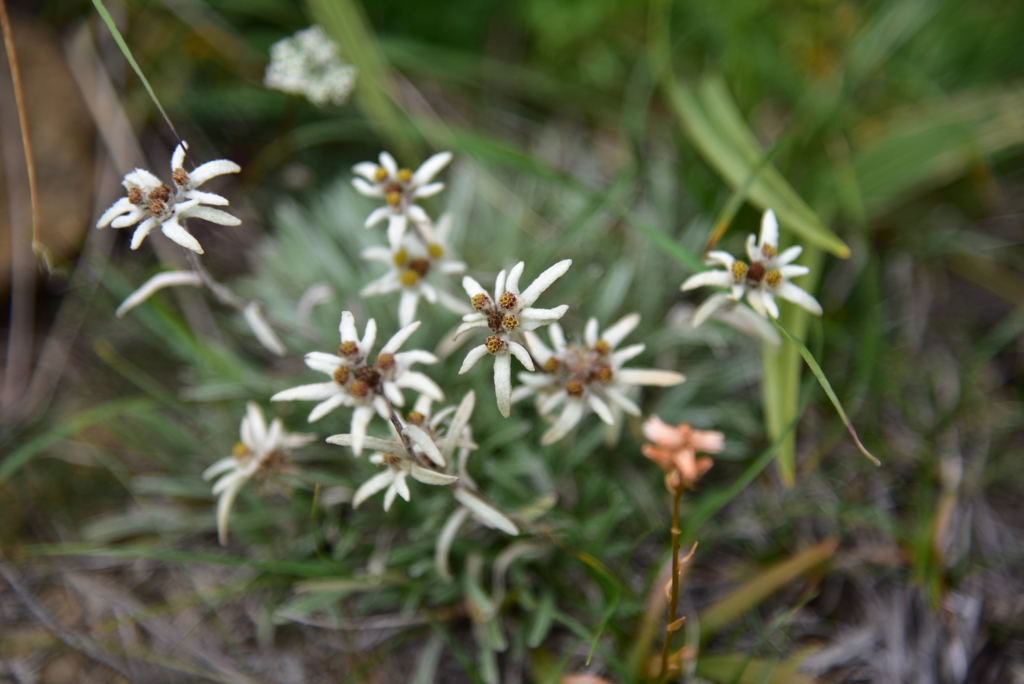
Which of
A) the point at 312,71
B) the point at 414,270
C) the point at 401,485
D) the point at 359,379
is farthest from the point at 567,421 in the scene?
the point at 312,71

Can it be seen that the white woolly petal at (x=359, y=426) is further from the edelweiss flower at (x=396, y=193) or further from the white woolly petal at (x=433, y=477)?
the edelweiss flower at (x=396, y=193)

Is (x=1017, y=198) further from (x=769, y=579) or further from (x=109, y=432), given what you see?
(x=109, y=432)

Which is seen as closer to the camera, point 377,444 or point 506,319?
point 506,319

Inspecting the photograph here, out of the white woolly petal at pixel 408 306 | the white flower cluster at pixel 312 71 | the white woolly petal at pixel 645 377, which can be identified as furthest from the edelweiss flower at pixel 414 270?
the white flower cluster at pixel 312 71

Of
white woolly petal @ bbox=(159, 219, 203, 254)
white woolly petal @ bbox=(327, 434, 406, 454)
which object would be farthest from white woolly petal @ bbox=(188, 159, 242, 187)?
white woolly petal @ bbox=(327, 434, 406, 454)

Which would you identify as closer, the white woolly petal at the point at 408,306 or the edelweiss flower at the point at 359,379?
the edelweiss flower at the point at 359,379

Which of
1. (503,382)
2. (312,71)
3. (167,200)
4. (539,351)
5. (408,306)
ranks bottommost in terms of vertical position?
(539,351)

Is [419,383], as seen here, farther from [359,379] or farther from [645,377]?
[645,377]
